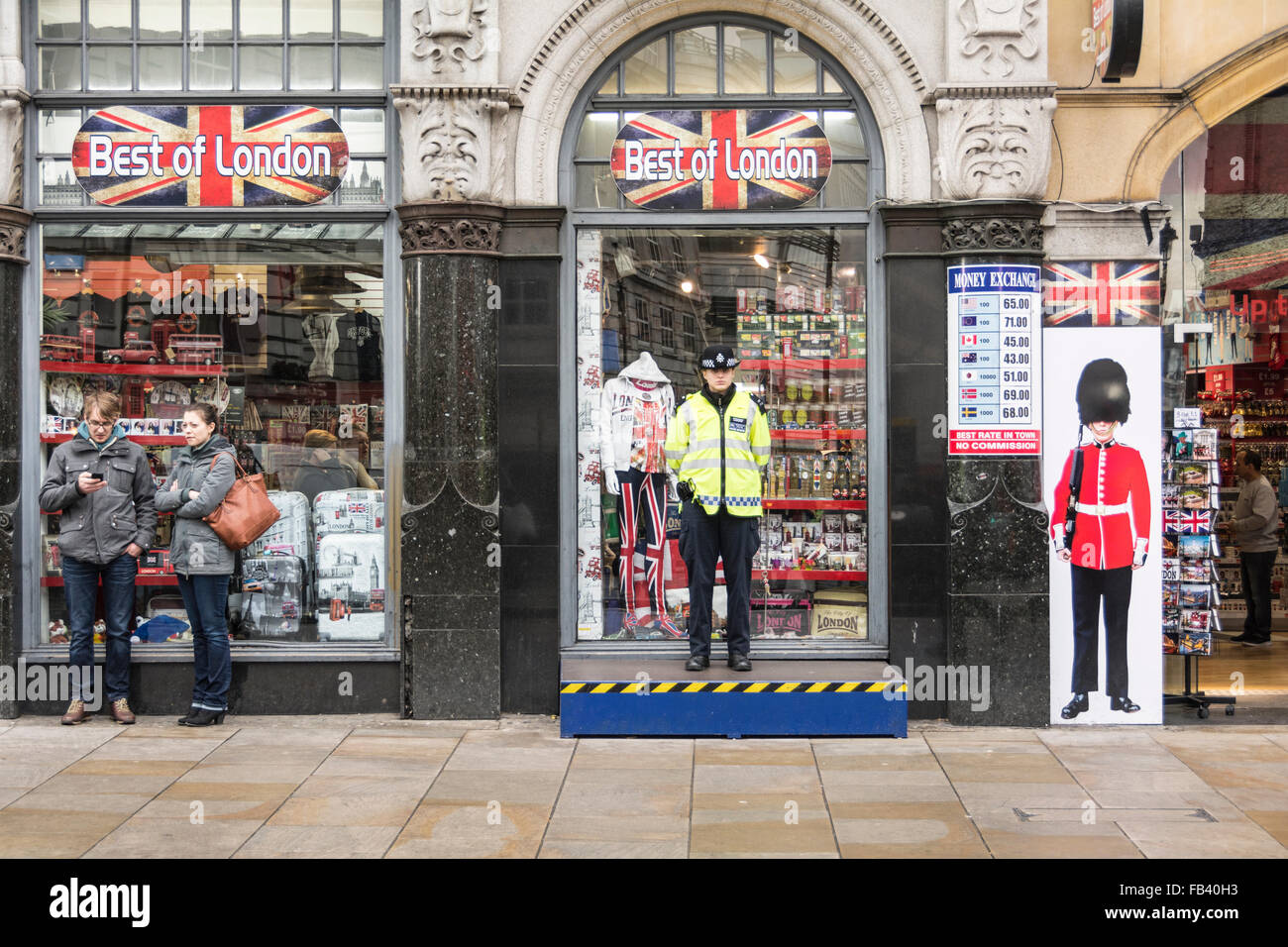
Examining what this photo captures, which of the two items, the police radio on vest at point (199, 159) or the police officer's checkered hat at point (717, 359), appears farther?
the police radio on vest at point (199, 159)

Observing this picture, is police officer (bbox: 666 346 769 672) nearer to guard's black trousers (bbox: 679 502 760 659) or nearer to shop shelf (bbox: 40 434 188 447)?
guard's black trousers (bbox: 679 502 760 659)

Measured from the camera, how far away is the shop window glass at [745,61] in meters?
9.04

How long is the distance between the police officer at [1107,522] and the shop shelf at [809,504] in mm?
1394

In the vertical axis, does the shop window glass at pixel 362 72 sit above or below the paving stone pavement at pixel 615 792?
above

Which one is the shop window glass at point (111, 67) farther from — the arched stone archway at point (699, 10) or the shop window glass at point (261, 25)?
the arched stone archway at point (699, 10)

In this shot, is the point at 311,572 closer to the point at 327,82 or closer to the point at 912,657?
the point at 327,82

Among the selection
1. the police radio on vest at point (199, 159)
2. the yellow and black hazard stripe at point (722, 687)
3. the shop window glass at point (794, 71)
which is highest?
the shop window glass at point (794, 71)

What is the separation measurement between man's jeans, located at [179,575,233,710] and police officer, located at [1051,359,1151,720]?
5.72m

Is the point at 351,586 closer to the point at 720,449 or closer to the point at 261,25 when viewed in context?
the point at 720,449

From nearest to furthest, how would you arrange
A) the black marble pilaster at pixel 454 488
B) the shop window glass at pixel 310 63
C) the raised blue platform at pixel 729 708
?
the raised blue platform at pixel 729 708
the black marble pilaster at pixel 454 488
the shop window glass at pixel 310 63

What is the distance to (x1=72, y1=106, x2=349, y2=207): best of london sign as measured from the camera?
8.98m

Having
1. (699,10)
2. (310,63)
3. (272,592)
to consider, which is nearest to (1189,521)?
(699,10)

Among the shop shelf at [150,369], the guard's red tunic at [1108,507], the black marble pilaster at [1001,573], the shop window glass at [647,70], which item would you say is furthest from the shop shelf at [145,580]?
the guard's red tunic at [1108,507]

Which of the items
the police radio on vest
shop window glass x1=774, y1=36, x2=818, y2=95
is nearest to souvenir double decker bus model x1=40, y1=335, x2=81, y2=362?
the police radio on vest
